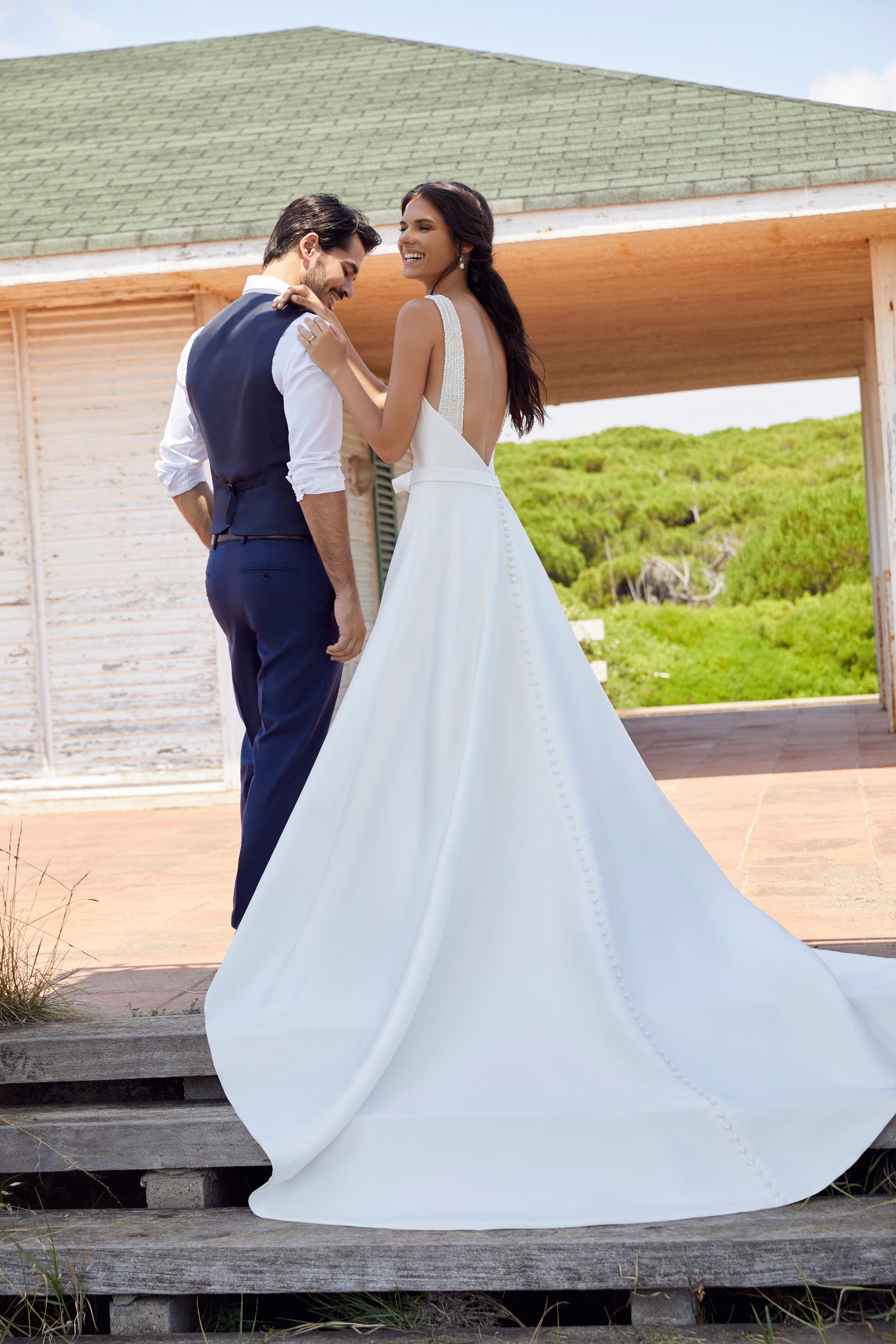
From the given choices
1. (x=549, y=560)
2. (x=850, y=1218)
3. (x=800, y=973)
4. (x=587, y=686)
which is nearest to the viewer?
(x=850, y=1218)

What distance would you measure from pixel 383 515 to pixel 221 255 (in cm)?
387

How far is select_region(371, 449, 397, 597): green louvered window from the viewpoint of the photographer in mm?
10633

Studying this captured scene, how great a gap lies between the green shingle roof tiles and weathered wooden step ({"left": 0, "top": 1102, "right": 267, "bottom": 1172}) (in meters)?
5.67

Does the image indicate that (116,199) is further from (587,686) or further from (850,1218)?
(850,1218)

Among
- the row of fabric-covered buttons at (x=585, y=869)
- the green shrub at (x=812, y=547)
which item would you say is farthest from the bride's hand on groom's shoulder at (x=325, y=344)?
the green shrub at (x=812, y=547)

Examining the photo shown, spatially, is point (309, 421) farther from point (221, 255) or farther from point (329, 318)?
point (221, 255)

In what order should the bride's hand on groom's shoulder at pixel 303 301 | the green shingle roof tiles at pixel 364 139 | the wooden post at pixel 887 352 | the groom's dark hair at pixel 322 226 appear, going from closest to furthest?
1. the bride's hand on groom's shoulder at pixel 303 301
2. the groom's dark hair at pixel 322 226
3. the green shingle roof tiles at pixel 364 139
4. the wooden post at pixel 887 352

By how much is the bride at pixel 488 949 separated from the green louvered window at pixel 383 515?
7.59 metres

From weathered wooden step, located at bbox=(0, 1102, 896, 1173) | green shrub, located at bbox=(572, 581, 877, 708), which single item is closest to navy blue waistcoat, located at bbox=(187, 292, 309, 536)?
weathered wooden step, located at bbox=(0, 1102, 896, 1173)

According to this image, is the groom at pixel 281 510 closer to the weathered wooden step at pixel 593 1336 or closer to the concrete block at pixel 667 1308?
the weathered wooden step at pixel 593 1336

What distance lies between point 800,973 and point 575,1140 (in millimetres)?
607

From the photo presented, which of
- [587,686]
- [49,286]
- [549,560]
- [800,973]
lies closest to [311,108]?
[49,286]

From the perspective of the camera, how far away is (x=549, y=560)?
26.0 m

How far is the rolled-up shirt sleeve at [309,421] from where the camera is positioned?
9.73ft
